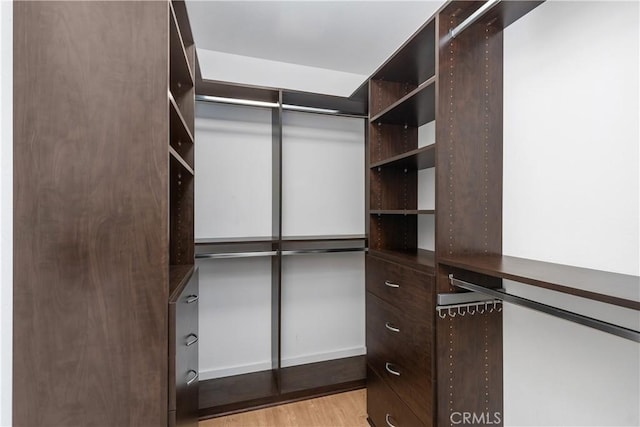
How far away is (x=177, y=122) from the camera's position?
136cm

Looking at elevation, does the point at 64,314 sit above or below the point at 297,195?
below

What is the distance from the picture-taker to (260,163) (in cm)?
244

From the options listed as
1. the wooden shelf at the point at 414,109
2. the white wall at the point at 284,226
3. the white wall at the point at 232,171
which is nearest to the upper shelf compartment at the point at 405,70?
the wooden shelf at the point at 414,109

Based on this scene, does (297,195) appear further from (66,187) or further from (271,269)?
(66,187)

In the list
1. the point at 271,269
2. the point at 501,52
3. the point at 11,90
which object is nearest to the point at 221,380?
the point at 271,269

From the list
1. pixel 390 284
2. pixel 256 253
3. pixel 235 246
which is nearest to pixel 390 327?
pixel 390 284

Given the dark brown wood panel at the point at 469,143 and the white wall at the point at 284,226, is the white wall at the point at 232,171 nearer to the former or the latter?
the white wall at the point at 284,226

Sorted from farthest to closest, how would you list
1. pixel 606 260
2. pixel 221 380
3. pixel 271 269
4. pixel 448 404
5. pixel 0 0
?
pixel 271 269, pixel 221 380, pixel 448 404, pixel 606 260, pixel 0 0

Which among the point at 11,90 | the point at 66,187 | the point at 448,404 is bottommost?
the point at 448,404

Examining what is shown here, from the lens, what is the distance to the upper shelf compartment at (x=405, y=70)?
1.52m

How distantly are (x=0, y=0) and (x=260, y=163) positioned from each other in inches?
63.1

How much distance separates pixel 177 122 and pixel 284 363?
79.9 inches

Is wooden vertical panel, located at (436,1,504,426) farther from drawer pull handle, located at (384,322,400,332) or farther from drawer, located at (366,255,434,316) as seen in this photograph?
drawer pull handle, located at (384,322,400,332)

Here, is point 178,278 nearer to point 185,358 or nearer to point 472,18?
point 185,358
